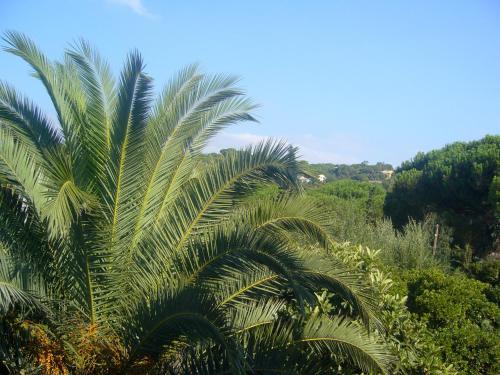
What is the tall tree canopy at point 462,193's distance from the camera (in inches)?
684

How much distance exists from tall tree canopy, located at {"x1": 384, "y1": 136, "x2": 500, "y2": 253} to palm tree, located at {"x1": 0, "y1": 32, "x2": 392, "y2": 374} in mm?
12739

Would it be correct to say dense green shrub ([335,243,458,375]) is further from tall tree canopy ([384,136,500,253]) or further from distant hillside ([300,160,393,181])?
distant hillside ([300,160,393,181])

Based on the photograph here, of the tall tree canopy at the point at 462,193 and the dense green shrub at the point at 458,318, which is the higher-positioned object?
the tall tree canopy at the point at 462,193

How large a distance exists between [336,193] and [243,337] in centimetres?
2525

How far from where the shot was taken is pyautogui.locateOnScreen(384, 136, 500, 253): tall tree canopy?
17.4 metres

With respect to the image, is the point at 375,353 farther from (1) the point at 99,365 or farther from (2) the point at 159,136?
(2) the point at 159,136

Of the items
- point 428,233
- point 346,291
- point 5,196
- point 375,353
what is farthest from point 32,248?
point 428,233

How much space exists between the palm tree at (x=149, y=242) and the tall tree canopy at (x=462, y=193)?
12739 millimetres

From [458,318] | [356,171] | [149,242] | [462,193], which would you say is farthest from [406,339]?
[356,171]

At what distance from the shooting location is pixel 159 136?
517 centimetres

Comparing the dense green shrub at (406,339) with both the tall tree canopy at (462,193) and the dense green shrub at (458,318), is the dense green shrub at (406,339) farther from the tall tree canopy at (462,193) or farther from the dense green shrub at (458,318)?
the tall tree canopy at (462,193)

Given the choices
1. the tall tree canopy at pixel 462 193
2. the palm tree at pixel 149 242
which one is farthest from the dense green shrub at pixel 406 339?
the tall tree canopy at pixel 462 193

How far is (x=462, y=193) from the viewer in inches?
720

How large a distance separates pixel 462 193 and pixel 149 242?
15.6m
